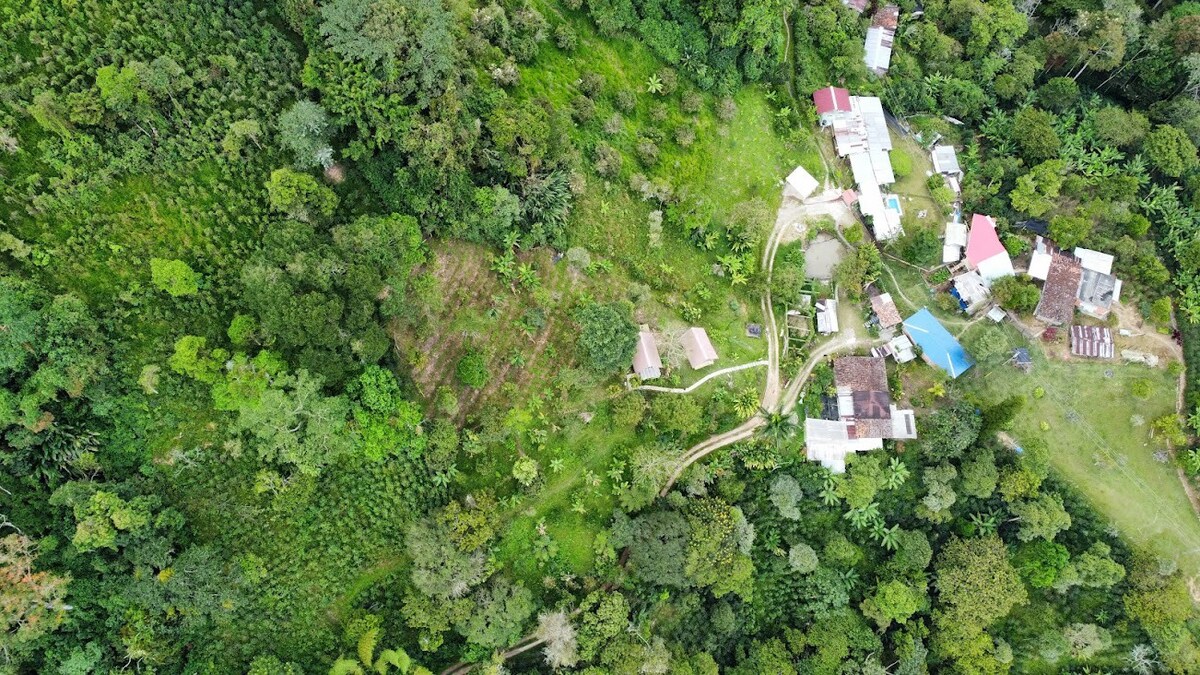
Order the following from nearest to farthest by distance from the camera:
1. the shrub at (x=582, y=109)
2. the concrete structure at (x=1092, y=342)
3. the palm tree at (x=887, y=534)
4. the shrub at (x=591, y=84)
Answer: the shrub at (x=582, y=109), the shrub at (x=591, y=84), the palm tree at (x=887, y=534), the concrete structure at (x=1092, y=342)

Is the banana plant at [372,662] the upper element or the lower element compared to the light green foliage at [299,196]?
lower

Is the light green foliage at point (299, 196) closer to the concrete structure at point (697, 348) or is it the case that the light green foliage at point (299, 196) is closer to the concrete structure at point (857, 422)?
the concrete structure at point (697, 348)

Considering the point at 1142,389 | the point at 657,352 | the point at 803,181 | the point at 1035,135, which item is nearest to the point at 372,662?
the point at 657,352

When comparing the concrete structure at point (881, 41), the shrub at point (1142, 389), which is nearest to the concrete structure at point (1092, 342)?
the shrub at point (1142, 389)

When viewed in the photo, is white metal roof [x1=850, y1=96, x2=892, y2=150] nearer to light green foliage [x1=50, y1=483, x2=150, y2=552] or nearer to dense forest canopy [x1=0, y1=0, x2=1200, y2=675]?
dense forest canopy [x1=0, y1=0, x2=1200, y2=675]

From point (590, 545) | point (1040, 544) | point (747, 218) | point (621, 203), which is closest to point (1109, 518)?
point (1040, 544)

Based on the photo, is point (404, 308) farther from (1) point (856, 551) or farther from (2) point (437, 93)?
(1) point (856, 551)
